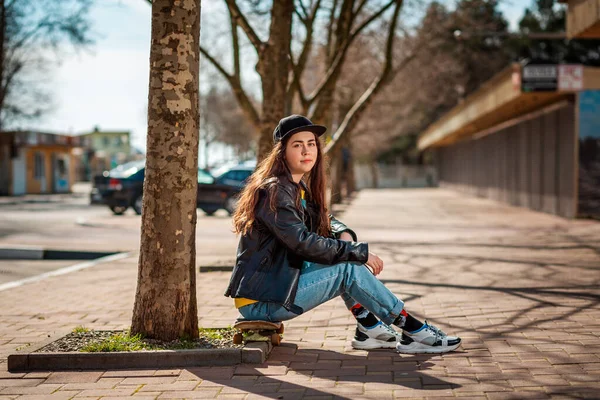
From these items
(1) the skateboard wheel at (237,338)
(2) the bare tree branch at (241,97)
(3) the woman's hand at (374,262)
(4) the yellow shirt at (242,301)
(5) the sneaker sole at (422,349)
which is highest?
(2) the bare tree branch at (241,97)

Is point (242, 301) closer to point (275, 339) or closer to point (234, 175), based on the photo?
point (275, 339)

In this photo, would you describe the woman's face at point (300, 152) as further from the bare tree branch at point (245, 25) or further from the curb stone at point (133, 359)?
the bare tree branch at point (245, 25)

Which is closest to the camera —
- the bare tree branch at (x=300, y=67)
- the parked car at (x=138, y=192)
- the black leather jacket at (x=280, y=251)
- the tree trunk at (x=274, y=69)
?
the black leather jacket at (x=280, y=251)

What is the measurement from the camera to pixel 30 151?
47281mm

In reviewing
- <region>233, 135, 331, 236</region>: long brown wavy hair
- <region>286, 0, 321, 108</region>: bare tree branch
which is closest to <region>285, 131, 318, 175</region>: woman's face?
<region>233, 135, 331, 236</region>: long brown wavy hair

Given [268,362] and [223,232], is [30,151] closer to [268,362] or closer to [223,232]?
[223,232]

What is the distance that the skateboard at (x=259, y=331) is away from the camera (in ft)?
16.8

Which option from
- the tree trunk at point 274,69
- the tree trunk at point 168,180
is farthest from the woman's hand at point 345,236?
the tree trunk at point 274,69

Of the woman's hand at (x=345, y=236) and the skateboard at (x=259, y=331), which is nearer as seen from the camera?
the skateboard at (x=259, y=331)

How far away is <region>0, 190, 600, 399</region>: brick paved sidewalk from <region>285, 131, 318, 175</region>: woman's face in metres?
1.20

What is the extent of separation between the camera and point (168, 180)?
5.23 meters

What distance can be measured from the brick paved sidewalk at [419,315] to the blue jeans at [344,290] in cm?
31

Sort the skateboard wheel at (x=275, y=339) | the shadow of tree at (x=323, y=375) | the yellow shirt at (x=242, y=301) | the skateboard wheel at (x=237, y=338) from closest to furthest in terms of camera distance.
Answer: the shadow of tree at (x=323, y=375), the yellow shirt at (x=242, y=301), the skateboard wheel at (x=237, y=338), the skateboard wheel at (x=275, y=339)

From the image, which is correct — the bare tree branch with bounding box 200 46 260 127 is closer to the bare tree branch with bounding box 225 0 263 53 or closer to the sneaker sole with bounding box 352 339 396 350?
the bare tree branch with bounding box 225 0 263 53
